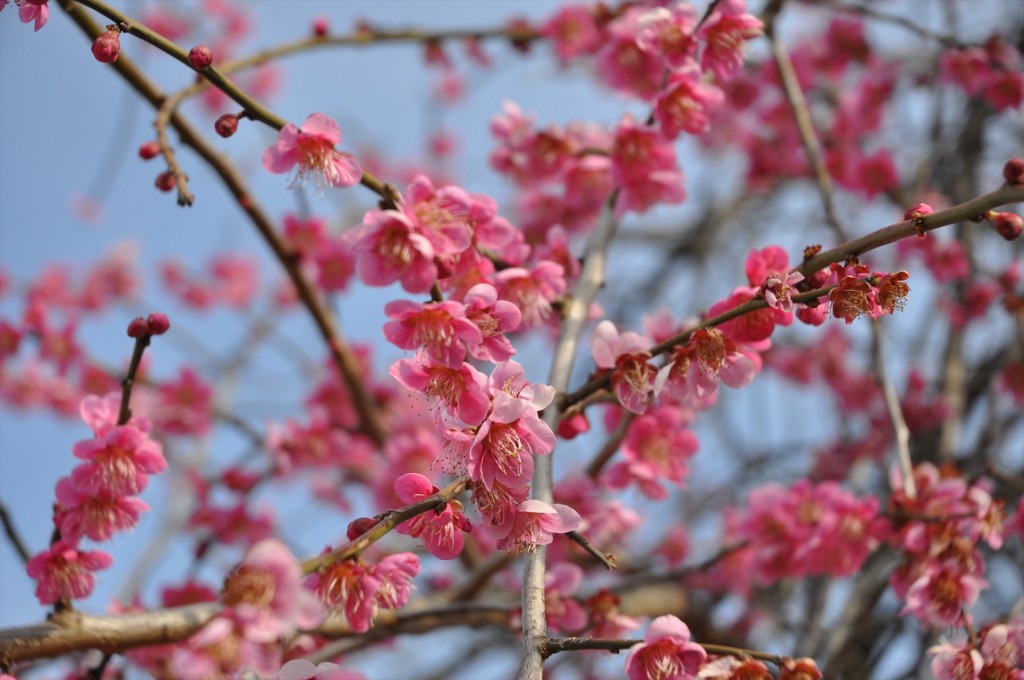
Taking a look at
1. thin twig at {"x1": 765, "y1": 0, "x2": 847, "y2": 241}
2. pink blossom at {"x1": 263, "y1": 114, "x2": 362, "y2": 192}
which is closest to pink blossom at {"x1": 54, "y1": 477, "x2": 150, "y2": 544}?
pink blossom at {"x1": 263, "y1": 114, "x2": 362, "y2": 192}

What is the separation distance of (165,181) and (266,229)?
3.67ft

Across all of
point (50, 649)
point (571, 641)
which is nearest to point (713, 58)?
point (571, 641)

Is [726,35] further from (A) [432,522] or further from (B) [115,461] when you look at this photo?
(B) [115,461]

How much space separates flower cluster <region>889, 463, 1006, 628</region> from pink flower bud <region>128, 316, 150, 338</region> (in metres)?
1.58

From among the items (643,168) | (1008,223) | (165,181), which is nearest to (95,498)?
(165,181)

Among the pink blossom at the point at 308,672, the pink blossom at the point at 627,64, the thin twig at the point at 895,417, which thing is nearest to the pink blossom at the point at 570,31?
the pink blossom at the point at 627,64

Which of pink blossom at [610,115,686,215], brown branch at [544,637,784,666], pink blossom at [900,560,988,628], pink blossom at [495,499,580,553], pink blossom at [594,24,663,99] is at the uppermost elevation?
pink blossom at [594,24,663,99]

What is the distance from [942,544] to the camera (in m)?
1.87

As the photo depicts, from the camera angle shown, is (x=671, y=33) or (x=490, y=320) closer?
(x=490, y=320)

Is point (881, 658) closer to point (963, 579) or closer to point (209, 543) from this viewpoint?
point (963, 579)

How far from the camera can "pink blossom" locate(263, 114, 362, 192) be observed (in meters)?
1.50

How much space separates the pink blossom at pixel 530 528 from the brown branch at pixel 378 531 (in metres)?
0.11

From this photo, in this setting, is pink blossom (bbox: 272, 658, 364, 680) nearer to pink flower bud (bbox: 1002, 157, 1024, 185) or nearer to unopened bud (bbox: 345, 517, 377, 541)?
unopened bud (bbox: 345, 517, 377, 541)

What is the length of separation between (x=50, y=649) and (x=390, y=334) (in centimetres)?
81
